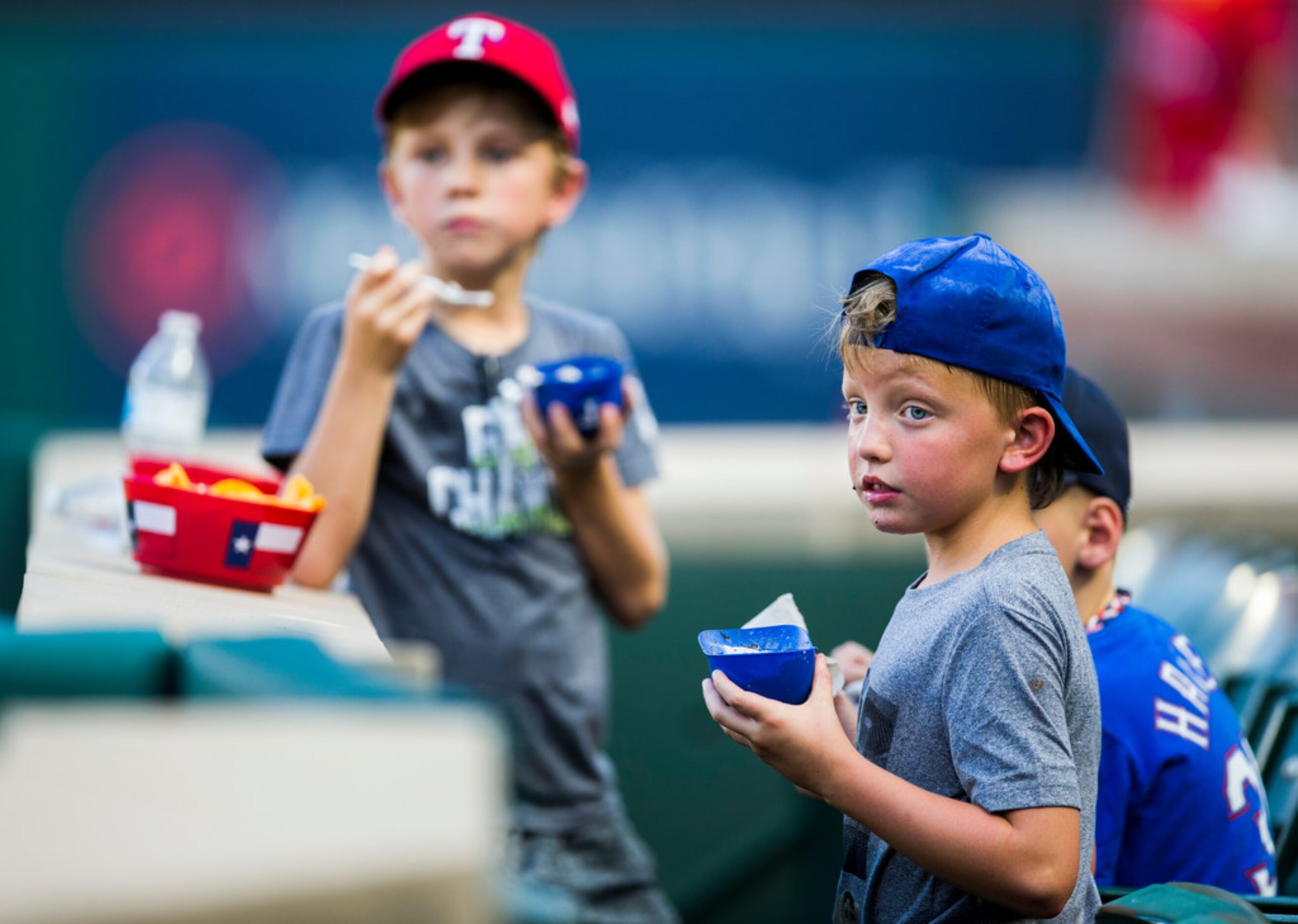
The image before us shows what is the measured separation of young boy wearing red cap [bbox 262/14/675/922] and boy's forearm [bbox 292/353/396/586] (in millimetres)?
73

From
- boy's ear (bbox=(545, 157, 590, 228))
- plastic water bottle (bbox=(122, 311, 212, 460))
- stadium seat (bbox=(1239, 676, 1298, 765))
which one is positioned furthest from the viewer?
plastic water bottle (bbox=(122, 311, 212, 460))

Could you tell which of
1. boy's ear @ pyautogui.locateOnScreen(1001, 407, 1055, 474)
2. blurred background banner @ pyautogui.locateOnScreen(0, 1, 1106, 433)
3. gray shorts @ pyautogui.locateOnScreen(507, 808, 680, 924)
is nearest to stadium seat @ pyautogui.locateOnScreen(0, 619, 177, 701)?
boy's ear @ pyautogui.locateOnScreen(1001, 407, 1055, 474)

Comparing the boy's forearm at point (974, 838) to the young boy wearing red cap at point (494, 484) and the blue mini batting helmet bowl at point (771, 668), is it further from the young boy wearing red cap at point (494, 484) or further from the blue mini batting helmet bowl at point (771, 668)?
the young boy wearing red cap at point (494, 484)

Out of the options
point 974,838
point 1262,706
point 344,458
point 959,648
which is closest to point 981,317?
point 959,648

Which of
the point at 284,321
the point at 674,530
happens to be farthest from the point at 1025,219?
the point at 674,530

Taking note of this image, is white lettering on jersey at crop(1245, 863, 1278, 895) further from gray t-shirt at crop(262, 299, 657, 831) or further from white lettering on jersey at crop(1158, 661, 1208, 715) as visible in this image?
gray t-shirt at crop(262, 299, 657, 831)

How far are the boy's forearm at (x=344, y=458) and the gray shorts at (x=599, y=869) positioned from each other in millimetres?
471

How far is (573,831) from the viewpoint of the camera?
82.1 inches

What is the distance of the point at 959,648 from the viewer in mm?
1193

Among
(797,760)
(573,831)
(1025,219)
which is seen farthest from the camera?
(1025,219)

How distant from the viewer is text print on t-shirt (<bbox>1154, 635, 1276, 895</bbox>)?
1.48m

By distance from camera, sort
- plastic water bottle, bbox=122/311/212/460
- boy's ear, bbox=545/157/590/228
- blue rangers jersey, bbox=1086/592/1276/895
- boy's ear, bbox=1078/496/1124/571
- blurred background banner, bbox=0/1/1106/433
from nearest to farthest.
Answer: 1. blue rangers jersey, bbox=1086/592/1276/895
2. boy's ear, bbox=1078/496/1124/571
3. boy's ear, bbox=545/157/590/228
4. plastic water bottle, bbox=122/311/212/460
5. blurred background banner, bbox=0/1/1106/433

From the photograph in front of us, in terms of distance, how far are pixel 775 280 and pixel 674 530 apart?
120 inches

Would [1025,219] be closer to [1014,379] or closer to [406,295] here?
[406,295]
